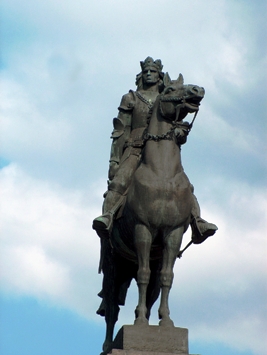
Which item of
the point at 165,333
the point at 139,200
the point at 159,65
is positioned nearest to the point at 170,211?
the point at 139,200

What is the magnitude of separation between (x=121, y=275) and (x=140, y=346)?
3346 mm

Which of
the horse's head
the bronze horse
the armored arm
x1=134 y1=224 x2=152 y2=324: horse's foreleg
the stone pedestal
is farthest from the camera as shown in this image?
the armored arm

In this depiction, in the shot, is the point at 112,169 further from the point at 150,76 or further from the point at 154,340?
the point at 154,340

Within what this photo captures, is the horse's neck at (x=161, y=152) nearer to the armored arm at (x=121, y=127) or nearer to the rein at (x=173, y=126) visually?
the rein at (x=173, y=126)

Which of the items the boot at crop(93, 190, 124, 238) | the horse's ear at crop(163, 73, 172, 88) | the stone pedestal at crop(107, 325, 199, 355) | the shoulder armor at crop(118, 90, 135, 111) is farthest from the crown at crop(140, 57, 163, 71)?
the stone pedestal at crop(107, 325, 199, 355)

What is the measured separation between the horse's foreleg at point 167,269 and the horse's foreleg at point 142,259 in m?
0.31

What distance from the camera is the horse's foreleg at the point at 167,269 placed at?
19.7m

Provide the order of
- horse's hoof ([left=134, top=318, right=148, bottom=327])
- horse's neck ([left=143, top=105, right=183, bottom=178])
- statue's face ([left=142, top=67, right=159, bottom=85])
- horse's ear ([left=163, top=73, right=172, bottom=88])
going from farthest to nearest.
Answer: statue's face ([left=142, top=67, right=159, bottom=85]) → horse's ear ([left=163, top=73, right=172, bottom=88]) → horse's neck ([left=143, top=105, right=183, bottom=178]) → horse's hoof ([left=134, top=318, right=148, bottom=327])

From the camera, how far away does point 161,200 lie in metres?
20.1

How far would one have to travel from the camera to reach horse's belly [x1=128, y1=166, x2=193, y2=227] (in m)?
20.1

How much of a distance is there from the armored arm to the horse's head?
2.01 m

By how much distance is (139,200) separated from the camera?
66.4ft

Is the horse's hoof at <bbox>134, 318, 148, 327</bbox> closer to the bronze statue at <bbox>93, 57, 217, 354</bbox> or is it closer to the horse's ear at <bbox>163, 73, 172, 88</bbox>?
the bronze statue at <bbox>93, 57, 217, 354</bbox>

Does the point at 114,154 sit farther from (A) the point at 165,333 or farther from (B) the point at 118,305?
(A) the point at 165,333
